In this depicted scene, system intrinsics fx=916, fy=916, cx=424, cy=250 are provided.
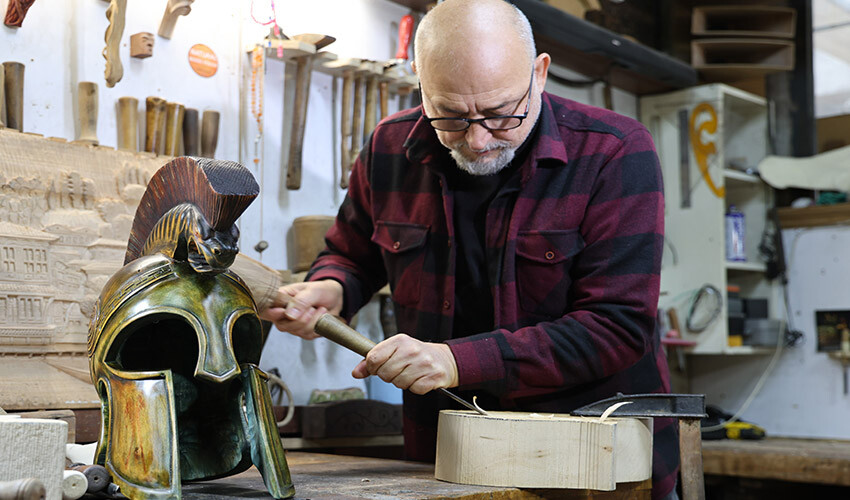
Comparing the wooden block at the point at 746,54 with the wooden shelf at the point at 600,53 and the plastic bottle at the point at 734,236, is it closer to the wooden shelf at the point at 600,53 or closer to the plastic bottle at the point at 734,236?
the wooden shelf at the point at 600,53

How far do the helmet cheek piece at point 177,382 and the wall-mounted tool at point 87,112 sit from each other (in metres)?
1.05

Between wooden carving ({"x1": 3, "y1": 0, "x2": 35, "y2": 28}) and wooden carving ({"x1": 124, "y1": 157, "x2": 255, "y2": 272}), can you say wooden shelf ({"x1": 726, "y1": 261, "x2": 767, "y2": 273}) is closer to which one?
wooden carving ({"x1": 3, "y1": 0, "x2": 35, "y2": 28})

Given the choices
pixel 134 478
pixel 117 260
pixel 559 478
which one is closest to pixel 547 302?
pixel 559 478

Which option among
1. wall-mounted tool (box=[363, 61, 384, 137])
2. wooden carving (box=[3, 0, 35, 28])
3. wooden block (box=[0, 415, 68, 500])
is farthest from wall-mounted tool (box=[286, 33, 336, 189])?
wooden block (box=[0, 415, 68, 500])

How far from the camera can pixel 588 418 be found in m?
1.53

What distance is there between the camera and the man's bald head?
176cm

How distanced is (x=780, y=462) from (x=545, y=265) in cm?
247

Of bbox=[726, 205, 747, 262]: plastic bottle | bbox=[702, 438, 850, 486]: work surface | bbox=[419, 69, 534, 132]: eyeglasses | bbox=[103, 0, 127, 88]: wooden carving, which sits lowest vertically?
bbox=[702, 438, 850, 486]: work surface

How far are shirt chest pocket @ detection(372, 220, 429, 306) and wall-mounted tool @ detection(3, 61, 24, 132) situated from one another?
3.01 feet

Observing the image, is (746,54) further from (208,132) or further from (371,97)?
(208,132)

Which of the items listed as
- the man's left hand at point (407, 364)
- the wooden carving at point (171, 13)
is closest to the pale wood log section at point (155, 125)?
the wooden carving at point (171, 13)

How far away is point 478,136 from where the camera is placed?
70.6 inches

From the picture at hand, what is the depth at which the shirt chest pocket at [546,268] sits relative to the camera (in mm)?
1831

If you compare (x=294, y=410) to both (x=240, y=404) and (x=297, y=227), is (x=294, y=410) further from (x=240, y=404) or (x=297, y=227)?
(x=240, y=404)
